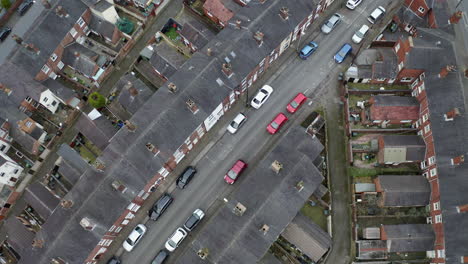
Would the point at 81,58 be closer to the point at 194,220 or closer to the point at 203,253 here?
the point at 194,220

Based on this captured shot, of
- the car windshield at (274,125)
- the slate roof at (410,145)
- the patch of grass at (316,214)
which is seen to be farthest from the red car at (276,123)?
the slate roof at (410,145)

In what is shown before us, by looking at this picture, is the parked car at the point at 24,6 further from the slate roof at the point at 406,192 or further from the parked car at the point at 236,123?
Result: the slate roof at the point at 406,192

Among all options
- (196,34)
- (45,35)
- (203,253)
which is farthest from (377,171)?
(45,35)

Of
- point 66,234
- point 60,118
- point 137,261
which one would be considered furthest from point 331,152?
point 60,118


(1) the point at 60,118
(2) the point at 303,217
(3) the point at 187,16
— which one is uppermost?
(3) the point at 187,16

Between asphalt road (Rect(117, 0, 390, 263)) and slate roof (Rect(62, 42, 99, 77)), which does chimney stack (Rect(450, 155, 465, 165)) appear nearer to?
asphalt road (Rect(117, 0, 390, 263))

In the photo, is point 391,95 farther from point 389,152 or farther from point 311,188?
point 311,188

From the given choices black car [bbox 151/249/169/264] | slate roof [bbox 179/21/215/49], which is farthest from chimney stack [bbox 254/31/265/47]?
black car [bbox 151/249/169/264]
